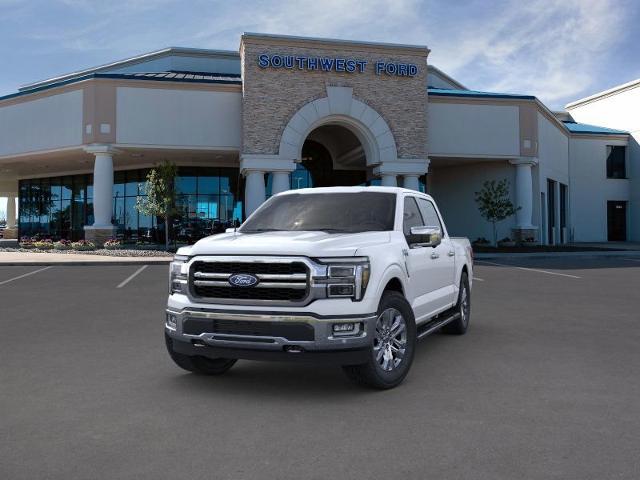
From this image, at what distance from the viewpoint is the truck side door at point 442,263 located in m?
7.23

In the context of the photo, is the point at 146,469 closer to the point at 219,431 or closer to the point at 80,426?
the point at 219,431

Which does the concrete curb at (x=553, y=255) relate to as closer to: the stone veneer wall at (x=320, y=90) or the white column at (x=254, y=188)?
the stone veneer wall at (x=320, y=90)

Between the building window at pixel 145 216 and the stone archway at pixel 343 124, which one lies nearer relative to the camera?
the stone archway at pixel 343 124

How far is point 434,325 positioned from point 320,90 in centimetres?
2311

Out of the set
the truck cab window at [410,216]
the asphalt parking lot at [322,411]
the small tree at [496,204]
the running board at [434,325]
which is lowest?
the asphalt parking lot at [322,411]

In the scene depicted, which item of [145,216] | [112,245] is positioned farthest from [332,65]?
[145,216]

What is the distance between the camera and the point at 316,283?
5125 millimetres

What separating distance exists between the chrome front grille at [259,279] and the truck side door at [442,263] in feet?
7.66

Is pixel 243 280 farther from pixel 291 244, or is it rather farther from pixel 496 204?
pixel 496 204

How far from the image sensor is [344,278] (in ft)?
17.0

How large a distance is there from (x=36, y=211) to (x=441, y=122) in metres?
28.2

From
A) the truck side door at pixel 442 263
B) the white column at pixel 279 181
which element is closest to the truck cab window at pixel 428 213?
the truck side door at pixel 442 263

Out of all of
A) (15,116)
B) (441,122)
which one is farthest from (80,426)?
(15,116)

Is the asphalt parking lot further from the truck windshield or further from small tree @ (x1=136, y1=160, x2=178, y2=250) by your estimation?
small tree @ (x1=136, y1=160, x2=178, y2=250)
